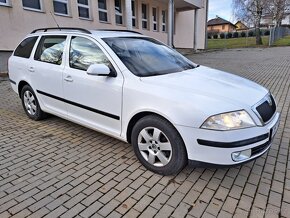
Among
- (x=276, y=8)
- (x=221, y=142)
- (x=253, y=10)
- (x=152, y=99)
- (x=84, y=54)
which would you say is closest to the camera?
(x=221, y=142)

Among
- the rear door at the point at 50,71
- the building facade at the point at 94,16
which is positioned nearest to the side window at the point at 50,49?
the rear door at the point at 50,71

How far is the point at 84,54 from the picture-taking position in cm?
375

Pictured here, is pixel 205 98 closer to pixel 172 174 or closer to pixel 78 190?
pixel 172 174

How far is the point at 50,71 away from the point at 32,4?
7857 millimetres

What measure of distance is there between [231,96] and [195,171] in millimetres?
1040

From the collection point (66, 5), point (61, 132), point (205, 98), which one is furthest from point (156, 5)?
point (205, 98)

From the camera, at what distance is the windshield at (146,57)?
3344 mm

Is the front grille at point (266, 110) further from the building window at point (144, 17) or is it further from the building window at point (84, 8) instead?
the building window at point (144, 17)

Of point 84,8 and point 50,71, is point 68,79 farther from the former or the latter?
point 84,8

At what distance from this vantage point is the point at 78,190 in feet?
9.22

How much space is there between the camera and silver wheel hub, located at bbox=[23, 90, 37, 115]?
4844mm

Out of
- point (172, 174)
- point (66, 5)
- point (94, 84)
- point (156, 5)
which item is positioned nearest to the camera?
point (172, 174)

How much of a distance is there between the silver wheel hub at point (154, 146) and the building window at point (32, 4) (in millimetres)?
9461

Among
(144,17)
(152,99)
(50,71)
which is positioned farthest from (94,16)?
(152,99)
